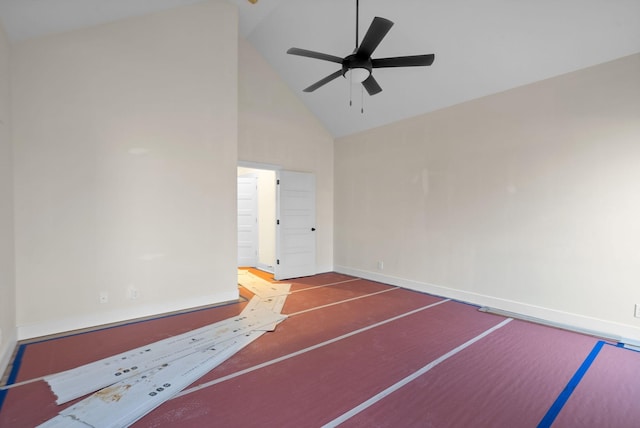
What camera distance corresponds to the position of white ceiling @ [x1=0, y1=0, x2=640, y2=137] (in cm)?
281

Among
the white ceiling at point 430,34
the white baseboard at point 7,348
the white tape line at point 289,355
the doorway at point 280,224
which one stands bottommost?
the white tape line at point 289,355

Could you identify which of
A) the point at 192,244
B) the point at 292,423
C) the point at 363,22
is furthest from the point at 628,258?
the point at 192,244

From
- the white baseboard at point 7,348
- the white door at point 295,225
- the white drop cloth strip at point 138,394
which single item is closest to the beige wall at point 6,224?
the white baseboard at point 7,348

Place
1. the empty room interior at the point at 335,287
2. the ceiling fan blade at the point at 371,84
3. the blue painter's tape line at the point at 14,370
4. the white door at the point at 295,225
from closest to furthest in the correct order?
the blue painter's tape line at the point at 14,370, the empty room interior at the point at 335,287, the ceiling fan blade at the point at 371,84, the white door at the point at 295,225

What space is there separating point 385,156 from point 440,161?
1088 mm

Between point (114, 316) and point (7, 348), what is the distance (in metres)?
0.90

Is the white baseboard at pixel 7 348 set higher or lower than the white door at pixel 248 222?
lower

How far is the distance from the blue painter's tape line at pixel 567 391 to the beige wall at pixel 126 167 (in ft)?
11.9

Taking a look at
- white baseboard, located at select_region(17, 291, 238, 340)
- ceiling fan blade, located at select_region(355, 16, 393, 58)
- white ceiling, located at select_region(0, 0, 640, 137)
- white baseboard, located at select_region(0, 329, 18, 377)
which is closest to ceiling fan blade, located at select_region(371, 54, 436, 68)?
ceiling fan blade, located at select_region(355, 16, 393, 58)

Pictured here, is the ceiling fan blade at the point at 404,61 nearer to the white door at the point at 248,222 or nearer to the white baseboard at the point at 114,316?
the white baseboard at the point at 114,316

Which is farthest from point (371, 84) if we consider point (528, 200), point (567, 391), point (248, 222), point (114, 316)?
point (248, 222)

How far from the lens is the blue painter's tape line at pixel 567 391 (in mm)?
1857

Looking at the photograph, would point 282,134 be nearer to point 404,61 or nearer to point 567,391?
point 404,61

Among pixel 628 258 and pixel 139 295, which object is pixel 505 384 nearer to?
pixel 628 258
